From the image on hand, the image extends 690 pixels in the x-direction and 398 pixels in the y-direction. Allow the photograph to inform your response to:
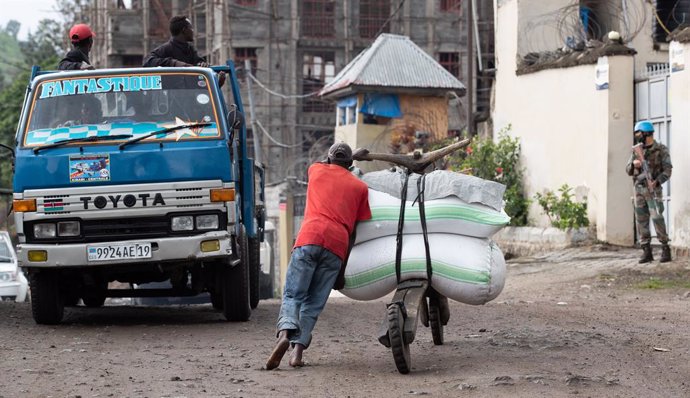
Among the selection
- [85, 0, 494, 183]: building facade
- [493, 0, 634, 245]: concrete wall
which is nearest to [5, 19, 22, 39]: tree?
[85, 0, 494, 183]: building facade

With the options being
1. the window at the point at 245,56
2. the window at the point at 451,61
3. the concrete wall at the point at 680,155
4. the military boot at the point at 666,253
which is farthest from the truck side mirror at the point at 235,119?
the window at the point at 451,61

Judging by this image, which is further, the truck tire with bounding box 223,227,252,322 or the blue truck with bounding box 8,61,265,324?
the truck tire with bounding box 223,227,252,322

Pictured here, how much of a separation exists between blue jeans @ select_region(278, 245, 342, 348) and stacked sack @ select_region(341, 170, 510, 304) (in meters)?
0.23

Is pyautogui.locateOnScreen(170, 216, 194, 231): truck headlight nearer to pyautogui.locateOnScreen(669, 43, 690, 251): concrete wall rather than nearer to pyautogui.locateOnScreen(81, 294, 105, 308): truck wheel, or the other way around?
pyautogui.locateOnScreen(81, 294, 105, 308): truck wheel

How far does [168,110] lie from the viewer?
11.1 meters

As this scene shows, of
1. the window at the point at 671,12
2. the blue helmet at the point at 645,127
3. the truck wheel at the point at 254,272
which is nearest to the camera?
the truck wheel at the point at 254,272

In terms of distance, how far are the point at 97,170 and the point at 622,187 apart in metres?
10.2

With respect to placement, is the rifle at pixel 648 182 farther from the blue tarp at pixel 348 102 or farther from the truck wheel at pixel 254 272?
the blue tarp at pixel 348 102

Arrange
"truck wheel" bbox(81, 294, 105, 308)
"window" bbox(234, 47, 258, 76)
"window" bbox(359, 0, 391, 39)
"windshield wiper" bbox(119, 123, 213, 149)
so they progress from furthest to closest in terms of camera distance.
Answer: "window" bbox(359, 0, 391, 39)
"window" bbox(234, 47, 258, 76)
"truck wheel" bbox(81, 294, 105, 308)
"windshield wiper" bbox(119, 123, 213, 149)

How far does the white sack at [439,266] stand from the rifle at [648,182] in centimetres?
783

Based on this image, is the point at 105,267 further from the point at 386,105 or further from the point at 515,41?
the point at 386,105

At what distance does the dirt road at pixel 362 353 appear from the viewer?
7.38 metres

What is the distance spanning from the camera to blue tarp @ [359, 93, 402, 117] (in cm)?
3916

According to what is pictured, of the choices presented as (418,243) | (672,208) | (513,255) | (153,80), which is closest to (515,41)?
(513,255)
